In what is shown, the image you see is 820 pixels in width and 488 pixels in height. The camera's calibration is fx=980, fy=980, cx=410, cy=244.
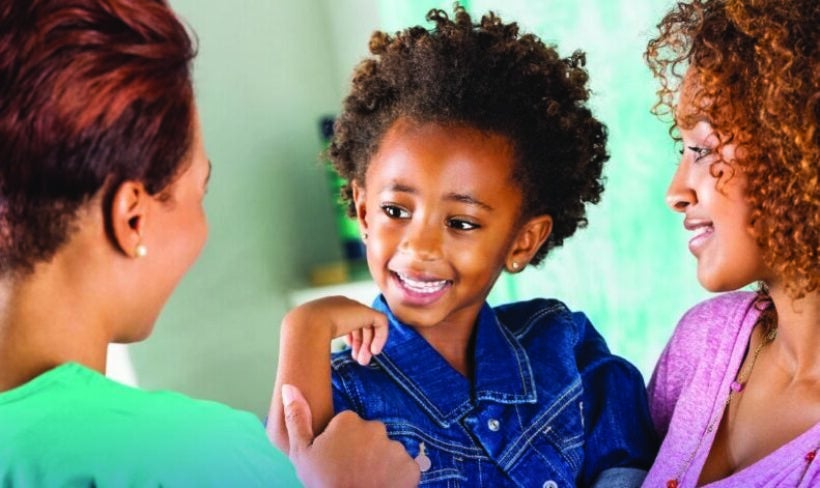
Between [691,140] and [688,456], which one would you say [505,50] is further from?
[688,456]

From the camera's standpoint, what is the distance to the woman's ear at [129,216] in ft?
2.28

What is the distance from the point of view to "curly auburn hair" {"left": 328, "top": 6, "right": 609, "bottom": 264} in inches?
51.1

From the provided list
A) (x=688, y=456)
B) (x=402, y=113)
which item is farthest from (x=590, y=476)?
(x=402, y=113)

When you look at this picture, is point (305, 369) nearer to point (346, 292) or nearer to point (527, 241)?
point (527, 241)

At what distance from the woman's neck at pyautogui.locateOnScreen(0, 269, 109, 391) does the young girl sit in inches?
17.0

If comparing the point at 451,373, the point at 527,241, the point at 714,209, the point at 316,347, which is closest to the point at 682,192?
the point at 714,209

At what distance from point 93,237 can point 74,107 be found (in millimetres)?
106

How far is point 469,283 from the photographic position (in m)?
1.26

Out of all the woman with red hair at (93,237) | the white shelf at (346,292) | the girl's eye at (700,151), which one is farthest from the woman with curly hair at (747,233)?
the white shelf at (346,292)

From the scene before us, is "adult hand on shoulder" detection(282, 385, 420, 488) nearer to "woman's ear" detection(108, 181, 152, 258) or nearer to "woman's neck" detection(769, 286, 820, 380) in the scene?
"woman's ear" detection(108, 181, 152, 258)

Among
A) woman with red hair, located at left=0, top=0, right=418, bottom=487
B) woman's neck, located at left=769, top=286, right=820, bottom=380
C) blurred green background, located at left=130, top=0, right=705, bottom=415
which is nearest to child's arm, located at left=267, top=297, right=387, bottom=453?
woman with red hair, located at left=0, top=0, right=418, bottom=487

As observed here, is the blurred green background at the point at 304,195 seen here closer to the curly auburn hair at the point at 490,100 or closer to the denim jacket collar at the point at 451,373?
the curly auburn hair at the point at 490,100

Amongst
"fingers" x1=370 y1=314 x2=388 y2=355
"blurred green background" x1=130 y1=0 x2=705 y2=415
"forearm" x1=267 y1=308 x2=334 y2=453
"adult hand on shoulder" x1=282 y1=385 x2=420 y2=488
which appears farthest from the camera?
"blurred green background" x1=130 y1=0 x2=705 y2=415

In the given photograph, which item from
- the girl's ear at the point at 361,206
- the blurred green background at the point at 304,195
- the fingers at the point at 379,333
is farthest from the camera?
the blurred green background at the point at 304,195
